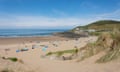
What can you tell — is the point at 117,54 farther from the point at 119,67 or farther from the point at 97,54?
the point at 97,54

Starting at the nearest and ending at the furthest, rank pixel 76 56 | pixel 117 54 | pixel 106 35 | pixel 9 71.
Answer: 1. pixel 9 71
2. pixel 117 54
3. pixel 106 35
4. pixel 76 56

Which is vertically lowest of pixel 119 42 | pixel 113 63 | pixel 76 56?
pixel 76 56

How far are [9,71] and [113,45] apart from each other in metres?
5.72

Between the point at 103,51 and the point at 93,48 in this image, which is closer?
the point at 103,51

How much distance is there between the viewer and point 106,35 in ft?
32.6

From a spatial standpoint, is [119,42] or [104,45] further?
[104,45]

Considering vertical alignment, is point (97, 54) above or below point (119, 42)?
below

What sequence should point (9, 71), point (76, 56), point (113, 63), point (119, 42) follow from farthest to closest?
point (76, 56), point (119, 42), point (113, 63), point (9, 71)

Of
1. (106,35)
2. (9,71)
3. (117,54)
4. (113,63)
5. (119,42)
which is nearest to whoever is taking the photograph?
(9,71)

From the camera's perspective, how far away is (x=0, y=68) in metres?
5.95

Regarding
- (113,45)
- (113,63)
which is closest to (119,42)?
(113,45)

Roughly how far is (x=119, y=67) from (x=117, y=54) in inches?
53.2

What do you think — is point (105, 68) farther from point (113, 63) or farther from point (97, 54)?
point (97, 54)

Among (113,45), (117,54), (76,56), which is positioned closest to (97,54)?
(113,45)
